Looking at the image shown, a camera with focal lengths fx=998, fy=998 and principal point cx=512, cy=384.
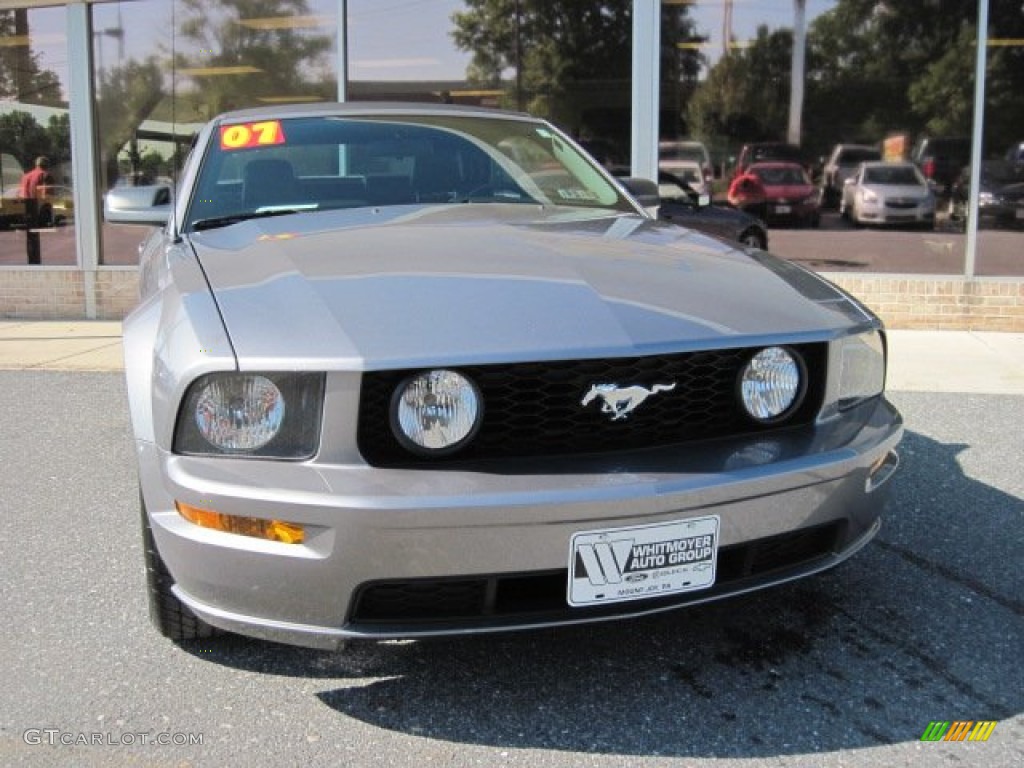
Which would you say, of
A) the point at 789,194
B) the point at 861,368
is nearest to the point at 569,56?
the point at 789,194

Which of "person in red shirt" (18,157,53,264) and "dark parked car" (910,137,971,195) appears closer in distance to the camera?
"dark parked car" (910,137,971,195)

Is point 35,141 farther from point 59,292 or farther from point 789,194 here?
point 789,194

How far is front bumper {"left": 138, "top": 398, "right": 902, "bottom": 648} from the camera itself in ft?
6.86

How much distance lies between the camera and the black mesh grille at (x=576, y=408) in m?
2.23

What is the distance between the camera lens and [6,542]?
12.2 feet

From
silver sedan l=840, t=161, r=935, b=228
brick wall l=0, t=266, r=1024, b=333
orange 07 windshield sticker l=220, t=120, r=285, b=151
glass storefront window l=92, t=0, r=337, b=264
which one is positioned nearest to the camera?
orange 07 windshield sticker l=220, t=120, r=285, b=151

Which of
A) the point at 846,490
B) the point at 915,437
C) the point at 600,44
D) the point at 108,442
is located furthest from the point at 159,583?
the point at 600,44

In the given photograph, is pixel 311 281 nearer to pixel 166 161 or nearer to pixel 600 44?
pixel 600 44

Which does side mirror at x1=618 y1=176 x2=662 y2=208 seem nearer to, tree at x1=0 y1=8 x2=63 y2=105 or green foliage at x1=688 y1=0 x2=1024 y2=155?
green foliage at x1=688 y1=0 x2=1024 y2=155

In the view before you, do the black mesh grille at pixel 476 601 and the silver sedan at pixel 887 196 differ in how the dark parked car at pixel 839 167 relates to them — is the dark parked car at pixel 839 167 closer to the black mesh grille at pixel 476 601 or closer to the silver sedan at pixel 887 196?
the silver sedan at pixel 887 196

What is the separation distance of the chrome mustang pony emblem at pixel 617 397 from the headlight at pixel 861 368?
620 mm

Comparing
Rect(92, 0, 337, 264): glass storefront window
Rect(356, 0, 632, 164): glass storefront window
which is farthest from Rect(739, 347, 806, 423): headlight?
Rect(92, 0, 337, 264): glass storefront window

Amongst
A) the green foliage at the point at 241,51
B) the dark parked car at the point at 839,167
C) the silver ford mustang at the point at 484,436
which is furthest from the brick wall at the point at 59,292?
the silver ford mustang at the point at 484,436

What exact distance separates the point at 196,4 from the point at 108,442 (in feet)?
21.5
